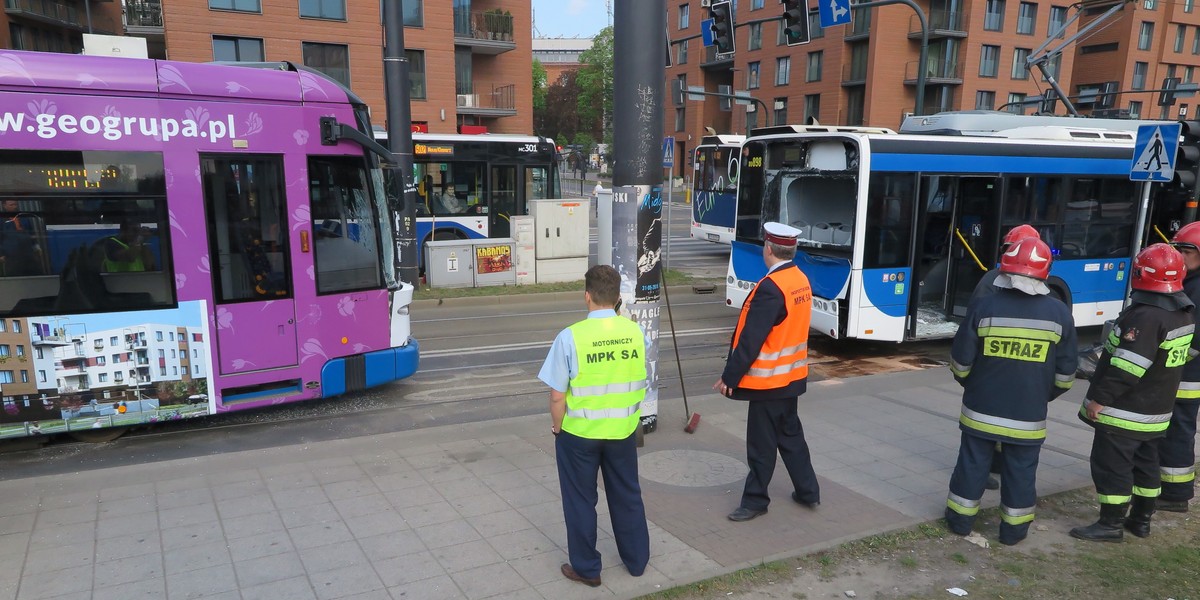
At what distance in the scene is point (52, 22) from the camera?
41719 millimetres

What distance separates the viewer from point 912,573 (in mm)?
4684

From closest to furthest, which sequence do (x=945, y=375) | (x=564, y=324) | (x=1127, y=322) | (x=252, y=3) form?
(x=1127, y=322)
(x=945, y=375)
(x=564, y=324)
(x=252, y=3)

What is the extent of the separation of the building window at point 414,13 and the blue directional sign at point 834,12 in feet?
71.4

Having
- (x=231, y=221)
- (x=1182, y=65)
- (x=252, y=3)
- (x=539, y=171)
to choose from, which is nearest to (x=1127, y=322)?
(x=231, y=221)

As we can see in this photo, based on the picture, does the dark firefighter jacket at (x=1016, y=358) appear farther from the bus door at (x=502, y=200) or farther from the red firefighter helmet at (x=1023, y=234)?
the bus door at (x=502, y=200)

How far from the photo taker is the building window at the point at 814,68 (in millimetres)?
48250

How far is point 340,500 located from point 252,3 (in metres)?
28.2

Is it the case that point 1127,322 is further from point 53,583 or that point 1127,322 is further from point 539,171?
point 539,171

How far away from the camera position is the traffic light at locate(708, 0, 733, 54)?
1377 centimetres

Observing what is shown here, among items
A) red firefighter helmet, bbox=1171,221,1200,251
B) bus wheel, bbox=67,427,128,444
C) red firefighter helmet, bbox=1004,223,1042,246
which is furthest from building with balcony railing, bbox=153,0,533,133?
red firefighter helmet, bbox=1171,221,1200,251

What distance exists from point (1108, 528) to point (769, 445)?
2.31m

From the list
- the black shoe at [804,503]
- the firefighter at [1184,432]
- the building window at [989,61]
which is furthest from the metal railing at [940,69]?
the black shoe at [804,503]

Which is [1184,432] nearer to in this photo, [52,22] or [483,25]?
[483,25]

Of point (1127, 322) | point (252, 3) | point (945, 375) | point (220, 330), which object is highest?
point (252, 3)
